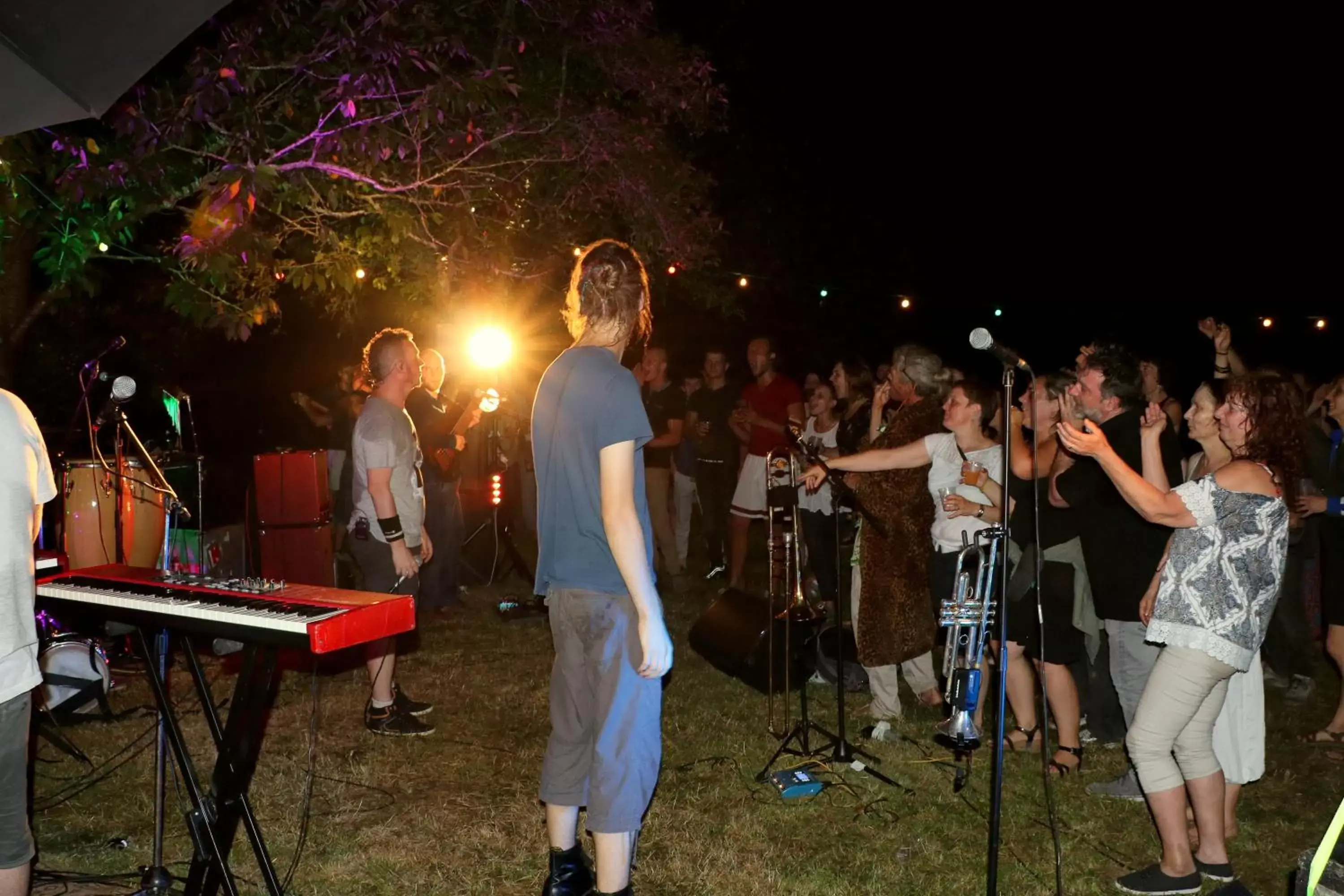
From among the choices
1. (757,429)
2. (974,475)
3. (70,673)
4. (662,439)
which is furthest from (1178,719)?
(662,439)

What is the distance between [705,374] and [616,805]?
7.80 metres

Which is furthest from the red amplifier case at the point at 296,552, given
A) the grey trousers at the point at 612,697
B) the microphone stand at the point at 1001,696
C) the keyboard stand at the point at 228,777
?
the microphone stand at the point at 1001,696

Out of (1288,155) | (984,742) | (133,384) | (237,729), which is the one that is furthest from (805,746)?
(1288,155)

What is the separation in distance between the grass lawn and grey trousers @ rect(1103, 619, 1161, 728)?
20.1 inches

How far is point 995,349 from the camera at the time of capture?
3.31m

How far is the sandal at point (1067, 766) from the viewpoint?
5594 mm

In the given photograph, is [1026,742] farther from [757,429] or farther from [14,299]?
Answer: [14,299]

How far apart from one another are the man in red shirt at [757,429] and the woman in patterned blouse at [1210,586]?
5.22m

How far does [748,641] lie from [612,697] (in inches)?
133

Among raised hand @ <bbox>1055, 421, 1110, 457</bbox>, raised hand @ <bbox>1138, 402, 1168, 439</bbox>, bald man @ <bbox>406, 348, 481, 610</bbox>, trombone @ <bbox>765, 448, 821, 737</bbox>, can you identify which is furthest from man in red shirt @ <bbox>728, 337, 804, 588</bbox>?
raised hand @ <bbox>1055, 421, 1110, 457</bbox>

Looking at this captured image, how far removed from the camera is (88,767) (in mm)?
5688

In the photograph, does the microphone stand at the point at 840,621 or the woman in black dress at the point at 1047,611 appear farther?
the woman in black dress at the point at 1047,611

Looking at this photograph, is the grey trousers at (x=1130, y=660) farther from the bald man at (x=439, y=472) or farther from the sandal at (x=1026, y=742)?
the bald man at (x=439, y=472)

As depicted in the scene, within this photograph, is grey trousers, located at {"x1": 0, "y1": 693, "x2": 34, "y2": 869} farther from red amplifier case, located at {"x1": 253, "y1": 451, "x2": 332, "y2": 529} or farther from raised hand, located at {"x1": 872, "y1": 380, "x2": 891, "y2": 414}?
red amplifier case, located at {"x1": 253, "y1": 451, "x2": 332, "y2": 529}
